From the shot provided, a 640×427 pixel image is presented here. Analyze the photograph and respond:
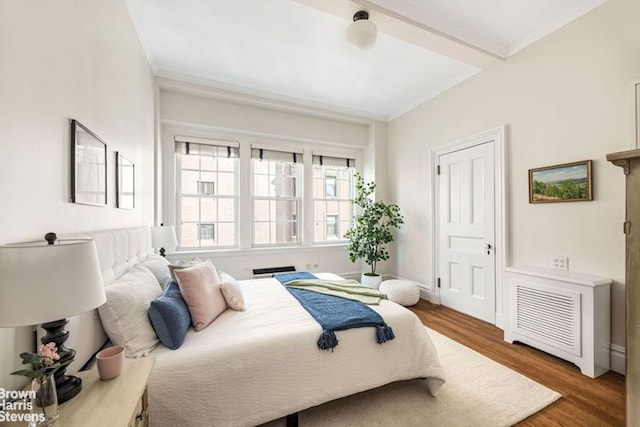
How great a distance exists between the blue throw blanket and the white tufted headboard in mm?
1127

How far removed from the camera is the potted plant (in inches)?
161

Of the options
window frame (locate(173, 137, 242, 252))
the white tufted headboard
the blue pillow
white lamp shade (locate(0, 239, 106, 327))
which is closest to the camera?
white lamp shade (locate(0, 239, 106, 327))

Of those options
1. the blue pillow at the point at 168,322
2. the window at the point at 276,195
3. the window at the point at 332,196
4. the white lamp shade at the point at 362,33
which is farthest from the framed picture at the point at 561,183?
the blue pillow at the point at 168,322

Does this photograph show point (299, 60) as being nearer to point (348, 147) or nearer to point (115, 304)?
point (348, 147)

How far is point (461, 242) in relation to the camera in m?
3.44

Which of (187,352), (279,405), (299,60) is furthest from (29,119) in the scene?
(299,60)

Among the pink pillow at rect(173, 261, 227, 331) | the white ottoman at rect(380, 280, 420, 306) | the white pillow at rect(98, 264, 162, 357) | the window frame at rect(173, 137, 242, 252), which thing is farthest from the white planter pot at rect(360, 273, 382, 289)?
the white pillow at rect(98, 264, 162, 357)

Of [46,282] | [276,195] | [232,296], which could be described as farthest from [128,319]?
[276,195]

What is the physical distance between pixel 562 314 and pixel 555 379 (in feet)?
1.69

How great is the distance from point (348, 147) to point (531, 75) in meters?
2.61

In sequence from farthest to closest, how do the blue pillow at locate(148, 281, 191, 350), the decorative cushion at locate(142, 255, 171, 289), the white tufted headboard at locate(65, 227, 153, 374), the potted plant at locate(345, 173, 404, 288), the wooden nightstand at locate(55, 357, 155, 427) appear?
the potted plant at locate(345, 173, 404, 288) < the decorative cushion at locate(142, 255, 171, 289) < the blue pillow at locate(148, 281, 191, 350) < the white tufted headboard at locate(65, 227, 153, 374) < the wooden nightstand at locate(55, 357, 155, 427)

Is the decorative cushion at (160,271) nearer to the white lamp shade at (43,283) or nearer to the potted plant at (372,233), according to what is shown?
the white lamp shade at (43,283)

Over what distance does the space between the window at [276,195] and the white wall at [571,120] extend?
8.02 feet

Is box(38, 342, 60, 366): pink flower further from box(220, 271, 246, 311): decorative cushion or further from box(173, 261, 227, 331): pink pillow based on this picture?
box(220, 271, 246, 311): decorative cushion
